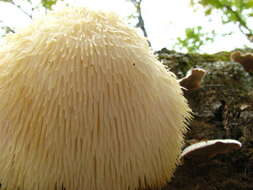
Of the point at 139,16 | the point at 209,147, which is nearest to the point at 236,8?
the point at 139,16

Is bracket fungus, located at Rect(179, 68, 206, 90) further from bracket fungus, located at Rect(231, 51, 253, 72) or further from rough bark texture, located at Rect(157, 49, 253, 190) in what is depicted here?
bracket fungus, located at Rect(231, 51, 253, 72)

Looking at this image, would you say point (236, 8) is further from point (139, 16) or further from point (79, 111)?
point (79, 111)

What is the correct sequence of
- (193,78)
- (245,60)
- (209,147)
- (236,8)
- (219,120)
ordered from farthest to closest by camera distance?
(236,8) < (245,60) < (193,78) < (219,120) < (209,147)

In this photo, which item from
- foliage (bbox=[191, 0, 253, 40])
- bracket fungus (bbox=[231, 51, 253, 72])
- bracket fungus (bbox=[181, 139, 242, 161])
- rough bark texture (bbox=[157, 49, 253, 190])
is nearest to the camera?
bracket fungus (bbox=[181, 139, 242, 161])

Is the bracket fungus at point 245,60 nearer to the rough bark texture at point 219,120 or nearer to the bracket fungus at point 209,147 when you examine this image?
the rough bark texture at point 219,120

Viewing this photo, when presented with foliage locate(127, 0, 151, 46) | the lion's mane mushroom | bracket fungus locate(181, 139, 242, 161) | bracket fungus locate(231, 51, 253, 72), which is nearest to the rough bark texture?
bracket fungus locate(231, 51, 253, 72)
